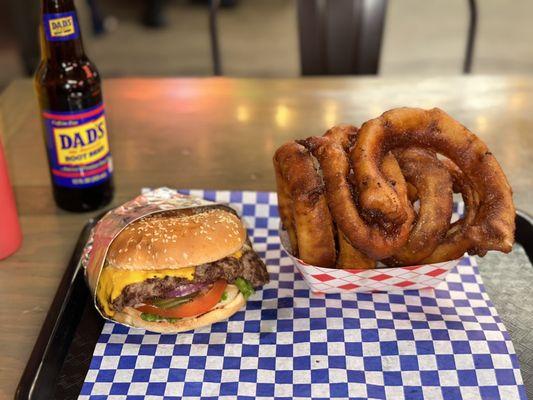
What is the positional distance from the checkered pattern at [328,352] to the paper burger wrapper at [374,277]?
0.09 feet

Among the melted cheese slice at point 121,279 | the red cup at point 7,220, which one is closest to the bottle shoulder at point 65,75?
the red cup at point 7,220

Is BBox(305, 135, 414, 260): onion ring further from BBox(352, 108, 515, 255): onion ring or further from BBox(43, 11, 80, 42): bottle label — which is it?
BBox(43, 11, 80, 42): bottle label

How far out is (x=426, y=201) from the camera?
4.99 feet

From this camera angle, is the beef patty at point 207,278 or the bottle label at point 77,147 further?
the bottle label at point 77,147

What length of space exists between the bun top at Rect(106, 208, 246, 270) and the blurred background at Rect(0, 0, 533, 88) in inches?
133

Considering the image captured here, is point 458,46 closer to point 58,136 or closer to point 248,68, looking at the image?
point 248,68

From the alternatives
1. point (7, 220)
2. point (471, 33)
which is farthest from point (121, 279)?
point (471, 33)

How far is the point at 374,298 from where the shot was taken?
1.63 m

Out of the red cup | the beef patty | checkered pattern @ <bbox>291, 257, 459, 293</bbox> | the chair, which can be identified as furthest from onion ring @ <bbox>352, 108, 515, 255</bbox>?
the chair

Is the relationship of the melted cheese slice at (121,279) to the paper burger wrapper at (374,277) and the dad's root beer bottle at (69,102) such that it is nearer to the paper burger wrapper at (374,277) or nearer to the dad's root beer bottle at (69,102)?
the paper burger wrapper at (374,277)

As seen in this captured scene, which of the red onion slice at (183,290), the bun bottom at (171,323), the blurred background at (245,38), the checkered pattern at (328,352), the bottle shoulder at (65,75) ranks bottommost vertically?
the blurred background at (245,38)

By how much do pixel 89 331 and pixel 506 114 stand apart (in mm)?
1639

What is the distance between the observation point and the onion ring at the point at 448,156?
56.6 inches

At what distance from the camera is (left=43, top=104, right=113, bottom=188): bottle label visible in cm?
175
